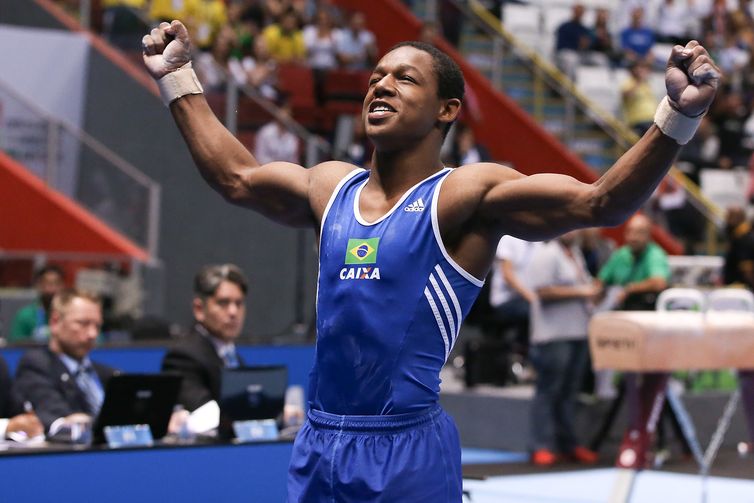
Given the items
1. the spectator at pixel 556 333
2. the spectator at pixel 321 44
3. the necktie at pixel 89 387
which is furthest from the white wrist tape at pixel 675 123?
the spectator at pixel 321 44

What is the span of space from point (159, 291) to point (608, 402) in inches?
191

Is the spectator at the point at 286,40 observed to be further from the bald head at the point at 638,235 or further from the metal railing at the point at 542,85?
the bald head at the point at 638,235

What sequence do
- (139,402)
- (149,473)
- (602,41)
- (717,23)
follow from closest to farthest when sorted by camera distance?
1. (149,473)
2. (139,402)
3. (602,41)
4. (717,23)

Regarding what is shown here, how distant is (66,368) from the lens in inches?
272

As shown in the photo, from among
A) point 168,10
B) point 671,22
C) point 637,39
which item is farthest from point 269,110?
point 671,22

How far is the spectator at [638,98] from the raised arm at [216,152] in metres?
15.3

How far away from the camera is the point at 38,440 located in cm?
611

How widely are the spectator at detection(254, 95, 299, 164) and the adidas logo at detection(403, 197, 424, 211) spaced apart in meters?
10.4

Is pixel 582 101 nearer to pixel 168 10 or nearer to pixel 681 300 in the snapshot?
pixel 168 10

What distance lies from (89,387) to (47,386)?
0.28 meters

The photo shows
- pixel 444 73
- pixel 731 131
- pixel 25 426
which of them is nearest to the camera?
pixel 444 73

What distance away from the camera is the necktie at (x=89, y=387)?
6.99 m

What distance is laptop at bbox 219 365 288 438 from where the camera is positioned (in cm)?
620

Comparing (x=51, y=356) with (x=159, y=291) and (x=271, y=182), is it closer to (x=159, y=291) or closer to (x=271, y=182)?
A: (x=271, y=182)
